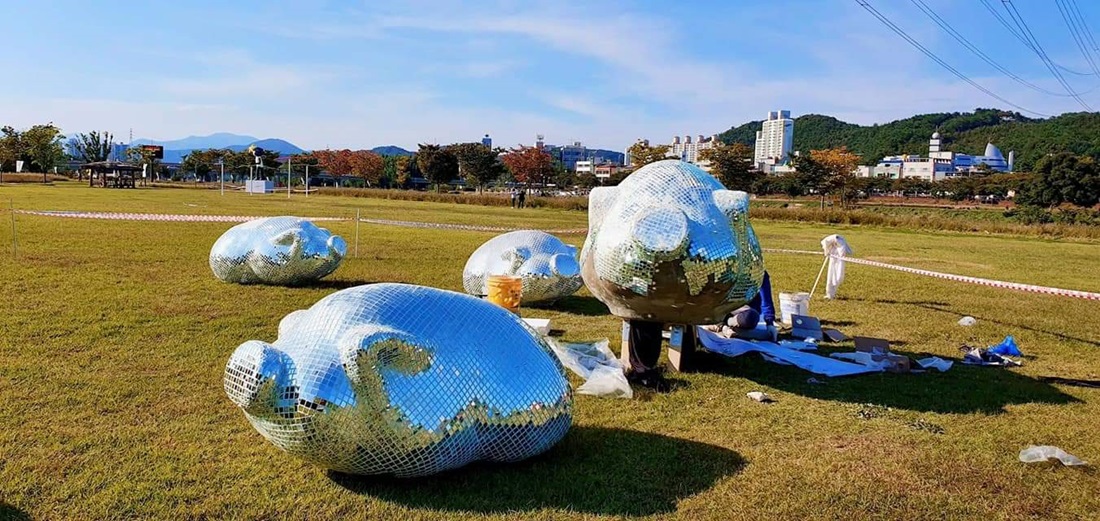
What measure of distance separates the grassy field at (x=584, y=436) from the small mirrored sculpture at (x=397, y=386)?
12.1 inches

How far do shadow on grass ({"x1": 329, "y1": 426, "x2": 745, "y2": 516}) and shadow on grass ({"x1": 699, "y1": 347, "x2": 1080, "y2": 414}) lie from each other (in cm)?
233

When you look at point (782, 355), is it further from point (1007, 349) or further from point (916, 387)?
point (1007, 349)

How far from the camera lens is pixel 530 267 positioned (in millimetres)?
10594

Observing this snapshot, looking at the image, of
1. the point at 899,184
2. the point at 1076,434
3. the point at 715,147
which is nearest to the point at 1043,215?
the point at 715,147

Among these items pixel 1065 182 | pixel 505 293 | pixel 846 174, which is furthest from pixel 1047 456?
pixel 1065 182

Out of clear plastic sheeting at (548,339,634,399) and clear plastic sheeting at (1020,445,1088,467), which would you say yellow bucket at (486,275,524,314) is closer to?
clear plastic sheeting at (548,339,634,399)

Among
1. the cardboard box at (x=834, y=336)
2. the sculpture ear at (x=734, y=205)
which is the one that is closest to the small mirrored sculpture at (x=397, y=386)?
the sculpture ear at (x=734, y=205)

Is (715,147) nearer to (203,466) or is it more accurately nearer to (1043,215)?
(1043,215)

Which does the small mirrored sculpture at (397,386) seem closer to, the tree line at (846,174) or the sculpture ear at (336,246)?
the sculpture ear at (336,246)

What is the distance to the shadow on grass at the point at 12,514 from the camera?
3.96m

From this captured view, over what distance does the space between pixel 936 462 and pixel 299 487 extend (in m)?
4.30

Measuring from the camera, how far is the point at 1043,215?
5866 cm

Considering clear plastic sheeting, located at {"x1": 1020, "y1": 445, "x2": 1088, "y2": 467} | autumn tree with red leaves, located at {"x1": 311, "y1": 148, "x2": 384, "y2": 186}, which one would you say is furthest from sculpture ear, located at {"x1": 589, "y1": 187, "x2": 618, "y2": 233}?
autumn tree with red leaves, located at {"x1": 311, "y1": 148, "x2": 384, "y2": 186}

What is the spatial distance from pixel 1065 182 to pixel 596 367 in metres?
74.7
